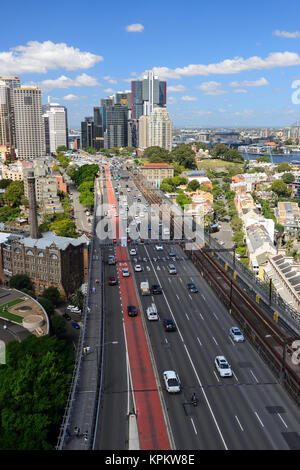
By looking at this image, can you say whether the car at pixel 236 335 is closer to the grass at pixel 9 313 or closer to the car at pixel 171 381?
the car at pixel 171 381

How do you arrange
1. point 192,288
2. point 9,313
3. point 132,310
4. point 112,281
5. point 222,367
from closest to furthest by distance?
1. point 222,367
2. point 132,310
3. point 192,288
4. point 112,281
5. point 9,313

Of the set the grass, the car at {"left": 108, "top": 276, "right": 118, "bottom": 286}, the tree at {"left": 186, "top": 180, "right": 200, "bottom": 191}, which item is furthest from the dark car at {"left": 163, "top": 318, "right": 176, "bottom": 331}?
the tree at {"left": 186, "top": 180, "right": 200, "bottom": 191}

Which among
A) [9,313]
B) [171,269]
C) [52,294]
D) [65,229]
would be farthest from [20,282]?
[171,269]

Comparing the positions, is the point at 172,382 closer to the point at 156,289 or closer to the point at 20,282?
the point at 156,289

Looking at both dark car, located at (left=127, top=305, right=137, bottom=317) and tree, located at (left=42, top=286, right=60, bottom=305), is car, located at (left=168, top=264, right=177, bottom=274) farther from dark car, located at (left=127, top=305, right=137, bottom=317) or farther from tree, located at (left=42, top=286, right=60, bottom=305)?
tree, located at (left=42, top=286, right=60, bottom=305)

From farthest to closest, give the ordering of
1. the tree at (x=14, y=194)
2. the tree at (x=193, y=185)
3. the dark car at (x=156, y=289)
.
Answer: the tree at (x=193, y=185) < the tree at (x=14, y=194) < the dark car at (x=156, y=289)

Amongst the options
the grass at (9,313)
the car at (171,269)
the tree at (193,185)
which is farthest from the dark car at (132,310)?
the tree at (193,185)
